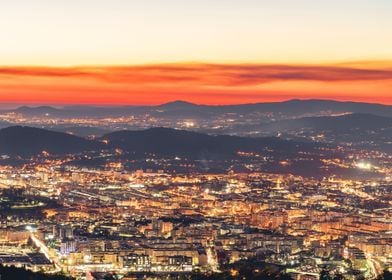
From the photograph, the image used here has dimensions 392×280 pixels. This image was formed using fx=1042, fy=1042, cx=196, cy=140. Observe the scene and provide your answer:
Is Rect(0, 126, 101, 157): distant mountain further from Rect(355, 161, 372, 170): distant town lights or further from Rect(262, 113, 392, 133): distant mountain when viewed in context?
Rect(262, 113, 392, 133): distant mountain

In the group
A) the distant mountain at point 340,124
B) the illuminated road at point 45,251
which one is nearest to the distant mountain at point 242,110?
the distant mountain at point 340,124

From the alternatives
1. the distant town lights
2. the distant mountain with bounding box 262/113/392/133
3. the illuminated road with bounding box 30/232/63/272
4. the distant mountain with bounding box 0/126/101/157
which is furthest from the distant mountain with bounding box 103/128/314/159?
the illuminated road with bounding box 30/232/63/272

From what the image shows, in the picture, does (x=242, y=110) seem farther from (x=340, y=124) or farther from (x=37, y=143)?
(x=37, y=143)

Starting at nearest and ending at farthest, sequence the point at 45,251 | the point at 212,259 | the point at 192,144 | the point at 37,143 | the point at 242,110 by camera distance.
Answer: the point at 212,259, the point at 45,251, the point at 37,143, the point at 192,144, the point at 242,110

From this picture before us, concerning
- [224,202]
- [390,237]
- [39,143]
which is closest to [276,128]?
[39,143]

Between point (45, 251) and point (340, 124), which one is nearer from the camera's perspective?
point (45, 251)

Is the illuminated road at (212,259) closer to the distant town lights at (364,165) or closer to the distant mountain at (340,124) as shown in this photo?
the distant town lights at (364,165)

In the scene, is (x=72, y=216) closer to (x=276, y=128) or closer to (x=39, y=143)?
(x=39, y=143)

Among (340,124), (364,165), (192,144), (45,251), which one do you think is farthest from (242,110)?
(45,251)
